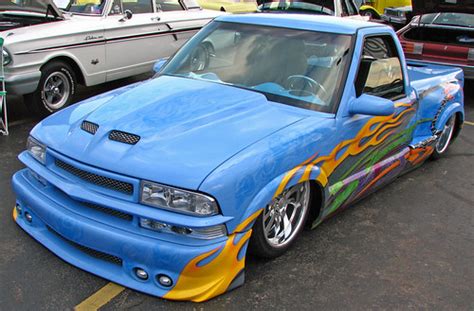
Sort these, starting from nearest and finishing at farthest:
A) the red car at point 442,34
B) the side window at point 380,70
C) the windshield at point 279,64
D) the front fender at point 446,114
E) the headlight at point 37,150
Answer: the headlight at point 37,150 < the windshield at point 279,64 < the side window at point 380,70 < the front fender at point 446,114 < the red car at point 442,34

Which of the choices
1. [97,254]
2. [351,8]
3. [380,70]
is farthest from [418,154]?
[351,8]

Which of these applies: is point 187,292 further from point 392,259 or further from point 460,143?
point 460,143

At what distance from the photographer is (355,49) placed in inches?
143

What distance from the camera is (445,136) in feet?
18.2

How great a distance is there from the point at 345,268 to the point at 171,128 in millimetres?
1488

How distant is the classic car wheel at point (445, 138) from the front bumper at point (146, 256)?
134 inches

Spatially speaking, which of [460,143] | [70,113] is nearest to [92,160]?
Answer: [70,113]

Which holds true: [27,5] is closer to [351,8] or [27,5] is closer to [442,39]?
[351,8]

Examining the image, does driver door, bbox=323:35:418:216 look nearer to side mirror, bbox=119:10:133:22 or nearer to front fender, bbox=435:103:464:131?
front fender, bbox=435:103:464:131

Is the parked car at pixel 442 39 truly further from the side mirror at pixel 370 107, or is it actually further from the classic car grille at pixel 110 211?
the classic car grille at pixel 110 211

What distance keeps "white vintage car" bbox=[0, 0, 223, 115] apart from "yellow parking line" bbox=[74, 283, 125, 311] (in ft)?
11.8

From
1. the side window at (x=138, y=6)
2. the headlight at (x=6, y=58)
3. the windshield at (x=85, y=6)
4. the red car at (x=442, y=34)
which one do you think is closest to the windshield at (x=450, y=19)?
the red car at (x=442, y=34)

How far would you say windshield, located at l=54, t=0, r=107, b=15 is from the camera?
6723mm

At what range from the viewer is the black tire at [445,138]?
17.8ft
